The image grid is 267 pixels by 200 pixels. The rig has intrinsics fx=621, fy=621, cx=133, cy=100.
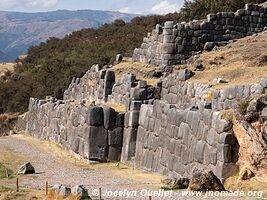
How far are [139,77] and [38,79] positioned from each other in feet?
102

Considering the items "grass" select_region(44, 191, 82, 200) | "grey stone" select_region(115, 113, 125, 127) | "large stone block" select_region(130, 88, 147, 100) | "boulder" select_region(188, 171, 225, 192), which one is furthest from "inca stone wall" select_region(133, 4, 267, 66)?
"grass" select_region(44, 191, 82, 200)

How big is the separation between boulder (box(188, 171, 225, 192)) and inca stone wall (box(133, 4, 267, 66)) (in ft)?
49.6

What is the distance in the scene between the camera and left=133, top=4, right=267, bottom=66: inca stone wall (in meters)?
29.2

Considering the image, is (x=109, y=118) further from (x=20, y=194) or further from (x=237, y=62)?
(x=20, y=194)

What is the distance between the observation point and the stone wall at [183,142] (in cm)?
1545

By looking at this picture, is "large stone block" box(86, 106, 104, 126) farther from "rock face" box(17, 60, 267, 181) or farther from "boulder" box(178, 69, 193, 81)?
"boulder" box(178, 69, 193, 81)

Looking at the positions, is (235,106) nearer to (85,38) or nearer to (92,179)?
(92,179)

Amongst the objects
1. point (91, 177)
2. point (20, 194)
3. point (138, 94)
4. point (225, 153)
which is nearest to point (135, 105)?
point (138, 94)

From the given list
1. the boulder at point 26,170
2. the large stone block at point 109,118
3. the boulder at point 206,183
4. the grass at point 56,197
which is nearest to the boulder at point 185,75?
the large stone block at point 109,118

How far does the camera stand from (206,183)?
14.1 metres

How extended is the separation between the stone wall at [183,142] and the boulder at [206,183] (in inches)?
44.4

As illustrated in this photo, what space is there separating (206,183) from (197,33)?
16.3 meters

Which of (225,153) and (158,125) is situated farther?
(158,125)

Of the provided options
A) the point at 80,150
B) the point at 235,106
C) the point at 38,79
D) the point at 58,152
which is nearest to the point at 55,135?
the point at 58,152
